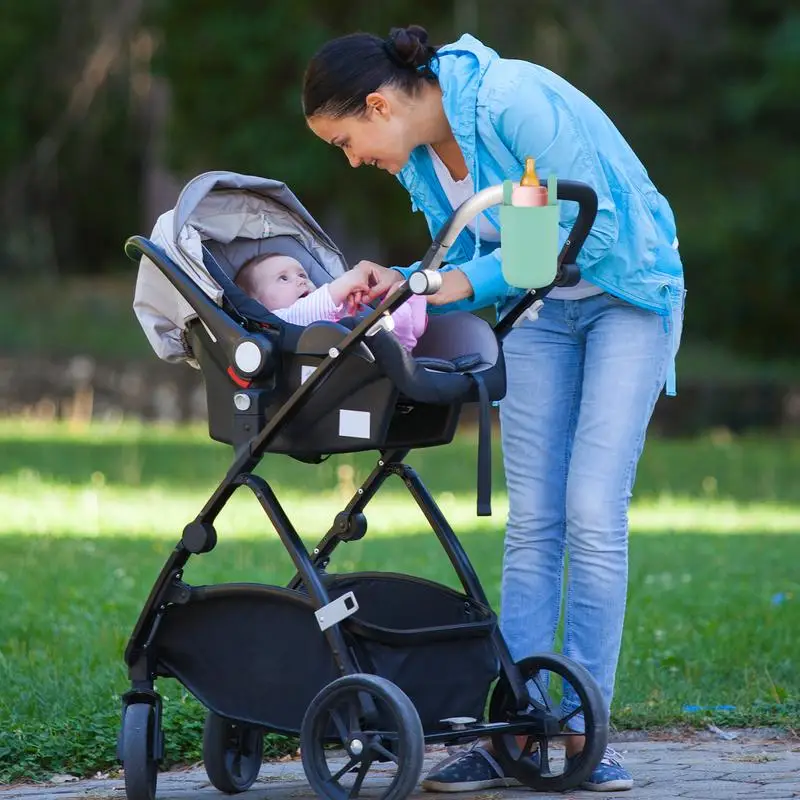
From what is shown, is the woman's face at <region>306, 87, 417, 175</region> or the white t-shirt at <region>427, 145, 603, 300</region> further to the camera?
the white t-shirt at <region>427, 145, 603, 300</region>

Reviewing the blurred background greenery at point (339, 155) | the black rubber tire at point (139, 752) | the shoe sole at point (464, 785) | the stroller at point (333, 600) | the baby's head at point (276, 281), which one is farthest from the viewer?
the blurred background greenery at point (339, 155)

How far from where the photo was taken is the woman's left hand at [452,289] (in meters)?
3.69

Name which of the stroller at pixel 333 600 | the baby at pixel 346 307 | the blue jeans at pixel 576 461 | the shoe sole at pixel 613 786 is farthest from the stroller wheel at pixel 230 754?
the baby at pixel 346 307

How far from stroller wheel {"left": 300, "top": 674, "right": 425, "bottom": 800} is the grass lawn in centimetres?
96

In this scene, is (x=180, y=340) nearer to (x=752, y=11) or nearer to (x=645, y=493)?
(x=645, y=493)

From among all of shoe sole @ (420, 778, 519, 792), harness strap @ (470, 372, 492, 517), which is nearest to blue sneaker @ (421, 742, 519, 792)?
shoe sole @ (420, 778, 519, 792)

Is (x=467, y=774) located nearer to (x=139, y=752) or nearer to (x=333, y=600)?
(x=333, y=600)

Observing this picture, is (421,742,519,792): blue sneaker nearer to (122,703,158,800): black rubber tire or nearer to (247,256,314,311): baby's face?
(122,703,158,800): black rubber tire

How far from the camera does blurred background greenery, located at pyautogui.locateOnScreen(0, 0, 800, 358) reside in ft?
57.5

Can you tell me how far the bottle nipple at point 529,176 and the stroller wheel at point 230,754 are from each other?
1.42 m

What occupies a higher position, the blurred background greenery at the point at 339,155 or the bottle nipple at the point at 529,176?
the blurred background greenery at the point at 339,155

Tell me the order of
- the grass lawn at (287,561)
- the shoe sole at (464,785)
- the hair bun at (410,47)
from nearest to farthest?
the hair bun at (410,47) → the shoe sole at (464,785) → the grass lawn at (287,561)

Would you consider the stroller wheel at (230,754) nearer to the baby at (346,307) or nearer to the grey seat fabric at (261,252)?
the baby at (346,307)

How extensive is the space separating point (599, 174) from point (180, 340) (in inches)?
42.1
